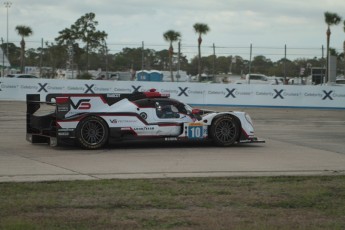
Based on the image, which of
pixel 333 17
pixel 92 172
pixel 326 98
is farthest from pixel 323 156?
pixel 333 17

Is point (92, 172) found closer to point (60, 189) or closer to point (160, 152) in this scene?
point (60, 189)

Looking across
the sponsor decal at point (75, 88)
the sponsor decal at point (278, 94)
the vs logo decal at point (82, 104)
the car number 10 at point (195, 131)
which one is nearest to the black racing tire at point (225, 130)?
the car number 10 at point (195, 131)

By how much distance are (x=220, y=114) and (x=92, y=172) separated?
4.96m

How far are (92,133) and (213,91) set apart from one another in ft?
66.0

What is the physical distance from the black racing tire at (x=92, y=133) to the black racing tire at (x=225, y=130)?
8.28 feet

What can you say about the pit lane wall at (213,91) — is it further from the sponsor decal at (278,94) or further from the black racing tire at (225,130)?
the black racing tire at (225,130)

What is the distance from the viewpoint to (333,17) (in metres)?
43.7

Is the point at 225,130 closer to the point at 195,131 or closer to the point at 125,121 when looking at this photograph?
the point at 195,131

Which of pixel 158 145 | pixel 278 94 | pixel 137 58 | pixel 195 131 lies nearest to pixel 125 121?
pixel 158 145

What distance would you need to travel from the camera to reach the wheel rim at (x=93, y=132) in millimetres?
13727

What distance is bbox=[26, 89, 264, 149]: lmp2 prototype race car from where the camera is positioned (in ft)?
45.0

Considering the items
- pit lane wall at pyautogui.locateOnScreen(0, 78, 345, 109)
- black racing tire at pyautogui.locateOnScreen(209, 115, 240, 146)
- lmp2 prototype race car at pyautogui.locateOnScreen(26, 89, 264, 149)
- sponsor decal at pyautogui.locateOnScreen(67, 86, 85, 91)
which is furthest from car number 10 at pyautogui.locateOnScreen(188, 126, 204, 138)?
sponsor decal at pyautogui.locateOnScreen(67, 86, 85, 91)

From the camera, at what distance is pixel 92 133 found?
45.3 feet

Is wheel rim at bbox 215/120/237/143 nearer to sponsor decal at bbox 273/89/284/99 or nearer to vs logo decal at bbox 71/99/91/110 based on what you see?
vs logo decal at bbox 71/99/91/110
